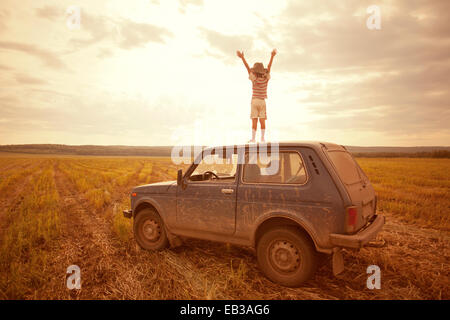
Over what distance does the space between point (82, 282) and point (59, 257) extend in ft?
4.06

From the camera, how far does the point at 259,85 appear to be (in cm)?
590

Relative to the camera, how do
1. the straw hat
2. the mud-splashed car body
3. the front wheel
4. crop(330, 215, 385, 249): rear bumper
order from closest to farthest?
crop(330, 215, 385, 249): rear bumper
the mud-splashed car body
the front wheel
the straw hat

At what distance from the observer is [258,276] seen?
385cm

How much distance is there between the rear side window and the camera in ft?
11.5

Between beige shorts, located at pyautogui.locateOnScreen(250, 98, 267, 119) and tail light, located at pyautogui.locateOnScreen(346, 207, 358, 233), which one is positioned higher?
beige shorts, located at pyautogui.locateOnScreen(250, 98, 267, 119)

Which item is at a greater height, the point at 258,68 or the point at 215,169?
the point at 258,68

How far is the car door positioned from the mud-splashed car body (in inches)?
0.6

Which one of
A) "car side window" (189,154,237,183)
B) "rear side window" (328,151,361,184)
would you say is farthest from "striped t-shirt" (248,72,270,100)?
"rear side window" (328,151,361,184)

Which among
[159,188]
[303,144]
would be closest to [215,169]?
[159,188]

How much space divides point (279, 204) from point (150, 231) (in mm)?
2703

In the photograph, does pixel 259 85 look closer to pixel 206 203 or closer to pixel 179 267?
pixel 206 203

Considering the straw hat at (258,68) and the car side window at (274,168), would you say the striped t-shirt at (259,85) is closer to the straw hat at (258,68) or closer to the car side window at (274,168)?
the straw hat at (258,68)

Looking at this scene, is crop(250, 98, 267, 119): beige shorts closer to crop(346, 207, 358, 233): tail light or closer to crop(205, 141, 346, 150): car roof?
crop(205, 141, 346, 150): car roof
